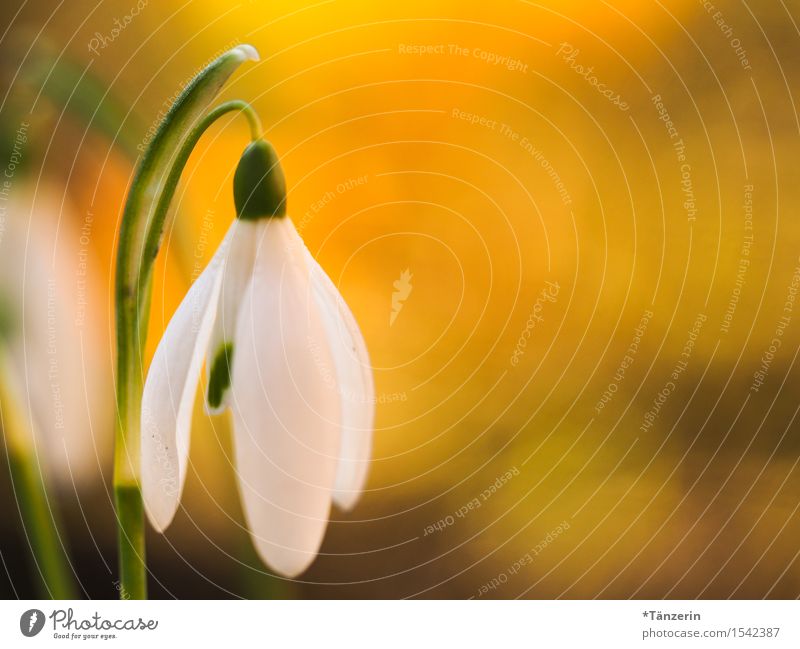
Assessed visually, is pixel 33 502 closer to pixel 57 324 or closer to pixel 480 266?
pixel 57 324

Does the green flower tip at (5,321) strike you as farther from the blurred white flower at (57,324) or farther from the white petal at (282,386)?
the white petal at (282,386)

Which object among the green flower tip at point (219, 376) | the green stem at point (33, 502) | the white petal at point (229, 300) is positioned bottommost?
the green stem at point (33, 502)

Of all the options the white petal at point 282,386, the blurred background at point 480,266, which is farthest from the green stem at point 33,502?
the white petal at point 282,386

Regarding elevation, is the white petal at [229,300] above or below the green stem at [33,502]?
above

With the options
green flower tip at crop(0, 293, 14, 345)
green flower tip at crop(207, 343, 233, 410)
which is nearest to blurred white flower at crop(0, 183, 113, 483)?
green flower tip at crop(0, 293, 14, 345)

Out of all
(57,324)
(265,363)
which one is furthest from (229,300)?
(57,324)

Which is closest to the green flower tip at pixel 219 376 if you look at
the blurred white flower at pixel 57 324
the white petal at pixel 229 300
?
the white petal at pixel 229 300
